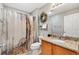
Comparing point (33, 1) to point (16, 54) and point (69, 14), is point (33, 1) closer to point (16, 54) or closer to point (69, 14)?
point (69, 14)

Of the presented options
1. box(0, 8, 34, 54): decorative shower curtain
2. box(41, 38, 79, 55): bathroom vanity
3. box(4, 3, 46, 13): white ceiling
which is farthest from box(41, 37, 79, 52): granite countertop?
box(4, 3, 46, 13): white ceiling

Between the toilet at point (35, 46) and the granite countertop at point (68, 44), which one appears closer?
the granite countertop at point (68, 44)

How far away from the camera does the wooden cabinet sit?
177 centimetres

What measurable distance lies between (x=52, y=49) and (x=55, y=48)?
5 cm

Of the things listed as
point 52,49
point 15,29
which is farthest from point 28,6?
point 52,49

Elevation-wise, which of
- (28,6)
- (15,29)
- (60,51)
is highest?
(28,6)

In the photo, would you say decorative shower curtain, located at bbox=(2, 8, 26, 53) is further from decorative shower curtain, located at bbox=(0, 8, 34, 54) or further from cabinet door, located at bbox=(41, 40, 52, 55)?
cabinet door, located at bbox=(41, 40, 52, 55)

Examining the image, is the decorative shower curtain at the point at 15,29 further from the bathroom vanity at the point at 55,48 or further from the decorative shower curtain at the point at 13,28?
A: the bathroom vanity at the point at 55,48

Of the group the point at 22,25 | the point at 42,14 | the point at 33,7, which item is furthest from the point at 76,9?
the point at 22,25

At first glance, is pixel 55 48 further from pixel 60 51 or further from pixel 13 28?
pixel 13 28

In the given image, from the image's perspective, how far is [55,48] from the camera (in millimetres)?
1792

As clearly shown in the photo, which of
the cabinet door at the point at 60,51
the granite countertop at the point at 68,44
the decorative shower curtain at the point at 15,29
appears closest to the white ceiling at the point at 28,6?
the decorative shower curtain at the point at 15,29

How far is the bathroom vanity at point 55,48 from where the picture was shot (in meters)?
1.75

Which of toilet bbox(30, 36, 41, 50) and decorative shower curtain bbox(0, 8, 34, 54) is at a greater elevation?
decorative shower curtain bbox(0, 8, 34, 54)
